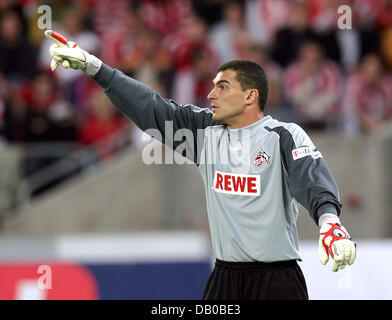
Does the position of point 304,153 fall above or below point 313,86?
below

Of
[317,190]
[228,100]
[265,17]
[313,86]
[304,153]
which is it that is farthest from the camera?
[265,17]

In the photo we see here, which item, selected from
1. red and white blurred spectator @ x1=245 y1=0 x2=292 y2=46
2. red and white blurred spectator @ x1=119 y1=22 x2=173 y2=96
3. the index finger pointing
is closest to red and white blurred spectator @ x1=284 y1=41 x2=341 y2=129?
red and white blurred spectator @ x1=245 y1=0 x2=292 y2=46

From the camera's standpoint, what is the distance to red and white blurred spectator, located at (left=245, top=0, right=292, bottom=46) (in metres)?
11.1

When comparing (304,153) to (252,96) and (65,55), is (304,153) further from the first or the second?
(65,55)

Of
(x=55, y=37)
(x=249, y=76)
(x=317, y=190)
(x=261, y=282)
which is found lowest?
(x=261, y=282)

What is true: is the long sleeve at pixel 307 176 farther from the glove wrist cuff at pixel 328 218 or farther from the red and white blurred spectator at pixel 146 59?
the red and white blurred spectator at pixel 146 59

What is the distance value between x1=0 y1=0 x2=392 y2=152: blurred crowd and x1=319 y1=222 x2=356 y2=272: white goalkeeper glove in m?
4.88

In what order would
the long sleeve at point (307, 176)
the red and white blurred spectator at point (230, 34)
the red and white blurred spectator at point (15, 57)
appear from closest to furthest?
1. the long sleeve at point (307, 176)
2. the red and white blurred spectator at point (230, 34)
3. the red and white blurred spectator at point (15, 57)

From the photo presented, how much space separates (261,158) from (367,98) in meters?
5.44

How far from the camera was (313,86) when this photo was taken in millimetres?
10195

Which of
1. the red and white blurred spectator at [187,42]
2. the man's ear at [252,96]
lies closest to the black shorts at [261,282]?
the man's ear at [252,96]

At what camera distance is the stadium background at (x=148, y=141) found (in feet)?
26.8

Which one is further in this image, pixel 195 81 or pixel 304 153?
pixel 195 81

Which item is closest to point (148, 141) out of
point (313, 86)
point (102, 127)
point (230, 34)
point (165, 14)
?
point (102, 127)
